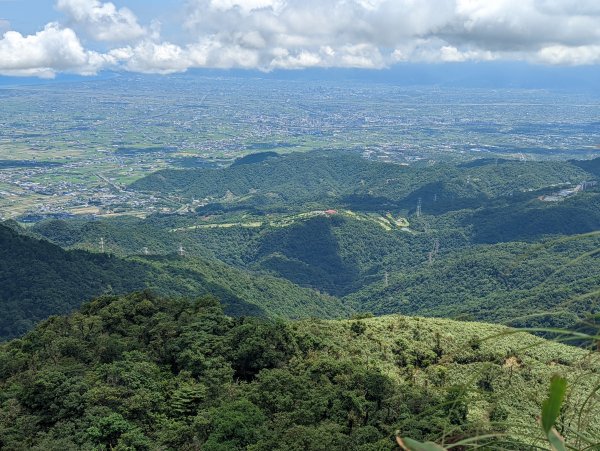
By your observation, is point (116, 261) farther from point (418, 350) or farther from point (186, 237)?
point (418, 350)

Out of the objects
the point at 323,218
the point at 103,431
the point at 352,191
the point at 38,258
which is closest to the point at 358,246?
the point at 323,218

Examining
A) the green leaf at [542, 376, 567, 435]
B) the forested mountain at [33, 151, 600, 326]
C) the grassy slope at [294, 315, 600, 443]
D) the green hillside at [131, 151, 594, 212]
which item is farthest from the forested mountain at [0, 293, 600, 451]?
the green hillside at [131, 151, 594, 212]

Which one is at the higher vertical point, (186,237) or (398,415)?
(398,415)

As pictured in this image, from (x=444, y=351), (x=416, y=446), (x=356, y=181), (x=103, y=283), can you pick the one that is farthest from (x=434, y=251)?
(x=416, y=446)

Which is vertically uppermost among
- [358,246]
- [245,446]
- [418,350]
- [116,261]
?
[245,446]

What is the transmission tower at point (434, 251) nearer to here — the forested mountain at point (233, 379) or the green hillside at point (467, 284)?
the green hillside at point (467, 284)

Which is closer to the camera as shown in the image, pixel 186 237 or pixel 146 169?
pixel 186 237
